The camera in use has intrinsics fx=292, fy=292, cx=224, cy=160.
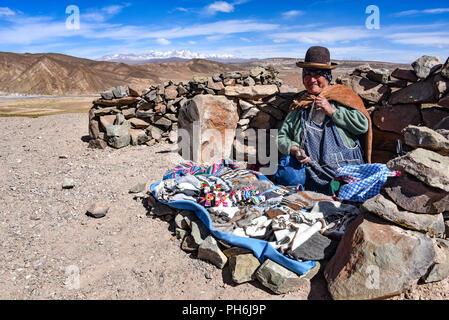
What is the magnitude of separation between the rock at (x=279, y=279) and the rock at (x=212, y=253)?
17.1 inches

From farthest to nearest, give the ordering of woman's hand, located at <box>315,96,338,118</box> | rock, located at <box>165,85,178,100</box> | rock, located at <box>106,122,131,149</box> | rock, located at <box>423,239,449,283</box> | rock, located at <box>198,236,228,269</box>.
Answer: rock, located at <box>165,85,178,100</box>
rock, located at <box>106,122,131,149</box>
woman's hand, located at <box>315,96,338,118</box>
rock, located at <box>198,236,228,269</box>
rock, located at <box>423,239,449,283</box>

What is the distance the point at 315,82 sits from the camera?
3.64 meters

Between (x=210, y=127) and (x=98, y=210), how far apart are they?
7.74 feet

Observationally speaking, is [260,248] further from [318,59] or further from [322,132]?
[318,59]

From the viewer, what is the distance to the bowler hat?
3492 millimetres

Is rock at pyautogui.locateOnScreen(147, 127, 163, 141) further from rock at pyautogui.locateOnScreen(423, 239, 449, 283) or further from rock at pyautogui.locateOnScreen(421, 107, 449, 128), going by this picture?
rock at pyautogui.locateOnScreen(423, 239, 449, 283)

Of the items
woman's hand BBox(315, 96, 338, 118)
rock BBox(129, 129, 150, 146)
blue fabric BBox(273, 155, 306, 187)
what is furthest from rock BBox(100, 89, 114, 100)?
woman's hand BBox(315, 96, 338, 118)

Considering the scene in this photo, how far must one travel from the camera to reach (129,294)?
2480mm

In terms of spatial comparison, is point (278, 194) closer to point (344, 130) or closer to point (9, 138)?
point (344, 130)

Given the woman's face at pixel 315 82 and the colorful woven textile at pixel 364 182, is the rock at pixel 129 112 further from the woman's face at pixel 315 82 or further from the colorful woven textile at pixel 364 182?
the colorful woven textile at pixel 364 182

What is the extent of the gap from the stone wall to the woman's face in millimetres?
708

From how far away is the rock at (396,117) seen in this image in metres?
3.77

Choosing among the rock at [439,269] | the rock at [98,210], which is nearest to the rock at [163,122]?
the rock at [98,210]
